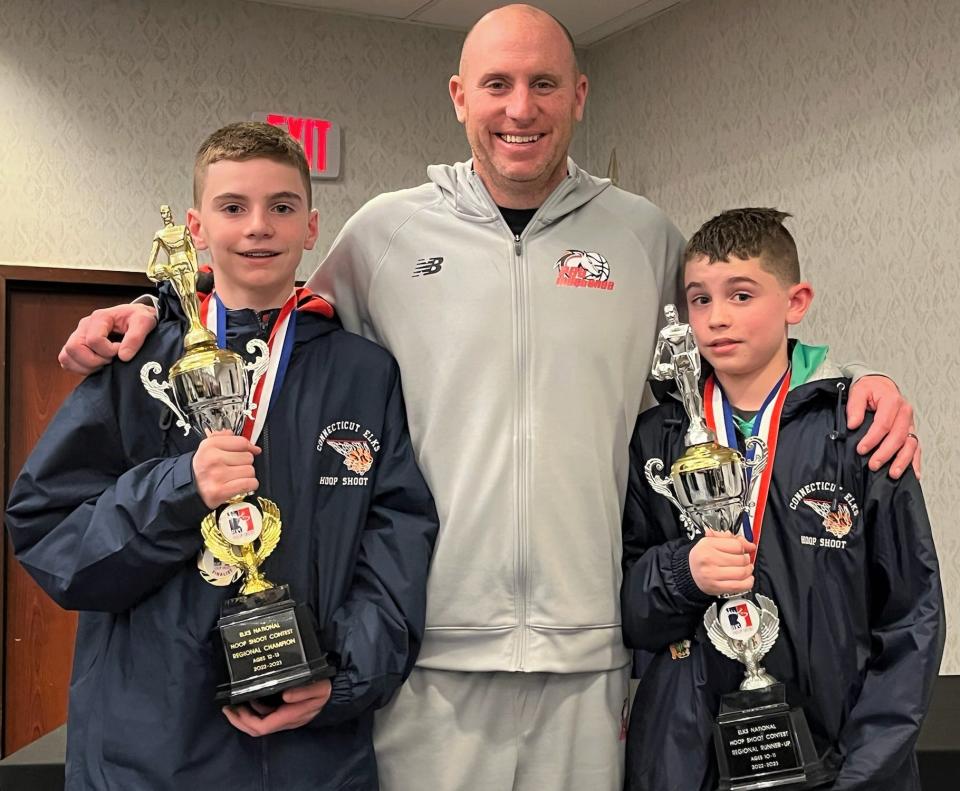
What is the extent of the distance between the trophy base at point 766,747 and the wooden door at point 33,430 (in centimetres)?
385

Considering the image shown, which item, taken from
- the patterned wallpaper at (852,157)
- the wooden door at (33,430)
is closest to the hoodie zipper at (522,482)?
the patterned wallpaper at (852,157)

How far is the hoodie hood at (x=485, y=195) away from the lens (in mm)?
2045

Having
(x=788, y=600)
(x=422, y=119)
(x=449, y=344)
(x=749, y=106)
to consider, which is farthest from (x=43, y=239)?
(x=788, y=600)

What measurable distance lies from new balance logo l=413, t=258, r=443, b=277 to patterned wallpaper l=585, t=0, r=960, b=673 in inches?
102

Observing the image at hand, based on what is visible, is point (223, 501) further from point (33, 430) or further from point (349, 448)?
point (33, 430)

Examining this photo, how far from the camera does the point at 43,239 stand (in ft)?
15.8

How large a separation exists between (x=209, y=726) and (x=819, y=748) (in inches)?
38.8

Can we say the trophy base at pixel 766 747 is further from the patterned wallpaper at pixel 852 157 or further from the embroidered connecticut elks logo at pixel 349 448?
the patterned wallpaper at pixel 852 157

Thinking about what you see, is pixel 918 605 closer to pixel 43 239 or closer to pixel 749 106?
pixel 749 106

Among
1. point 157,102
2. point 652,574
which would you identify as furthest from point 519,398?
point 157,102

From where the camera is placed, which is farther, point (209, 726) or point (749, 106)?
point (749, 106)

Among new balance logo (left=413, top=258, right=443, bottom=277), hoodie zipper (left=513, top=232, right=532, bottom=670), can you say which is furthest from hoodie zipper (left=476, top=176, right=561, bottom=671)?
new balance logo (left=413, top=258, right=443, bottom=277)

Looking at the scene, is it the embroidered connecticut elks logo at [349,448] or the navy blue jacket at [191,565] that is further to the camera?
the embroidered connecticut elks logo at [349,448]

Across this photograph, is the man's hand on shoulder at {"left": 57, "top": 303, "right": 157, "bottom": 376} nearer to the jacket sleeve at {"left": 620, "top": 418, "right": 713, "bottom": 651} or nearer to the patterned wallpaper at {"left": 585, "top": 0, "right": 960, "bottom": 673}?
the jacket sleeve at {"left": 620, "top": 418, "right": 713, "bottom": 651}
